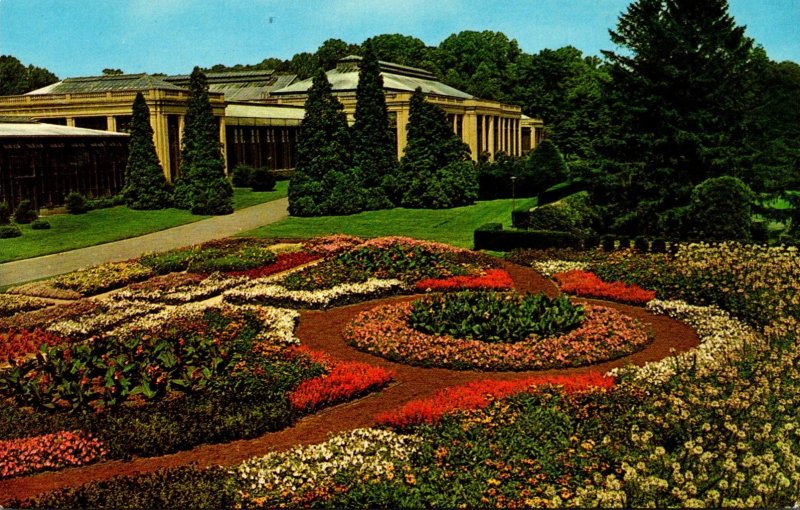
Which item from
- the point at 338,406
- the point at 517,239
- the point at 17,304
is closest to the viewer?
the point at 338,406

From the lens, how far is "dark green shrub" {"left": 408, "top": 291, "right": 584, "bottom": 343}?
1450 cm

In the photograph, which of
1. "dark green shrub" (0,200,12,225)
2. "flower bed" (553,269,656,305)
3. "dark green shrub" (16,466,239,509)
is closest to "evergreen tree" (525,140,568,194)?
"flower bed" (553,269,656,305)

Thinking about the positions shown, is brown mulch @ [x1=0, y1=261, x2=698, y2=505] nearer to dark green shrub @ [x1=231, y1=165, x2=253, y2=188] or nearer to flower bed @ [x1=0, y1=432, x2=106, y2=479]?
flower bed @ [x1=0, y1=432, x2=106, y2=479]

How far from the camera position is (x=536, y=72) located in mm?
24547

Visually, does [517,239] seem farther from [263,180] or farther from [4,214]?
[4,214]

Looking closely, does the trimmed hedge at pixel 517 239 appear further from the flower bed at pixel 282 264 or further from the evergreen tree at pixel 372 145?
the flower bed at pixel 282 264

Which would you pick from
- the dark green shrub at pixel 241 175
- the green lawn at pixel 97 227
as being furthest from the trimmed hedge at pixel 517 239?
the dark green shrub at pixel 241 175

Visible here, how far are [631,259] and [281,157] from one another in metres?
9.68

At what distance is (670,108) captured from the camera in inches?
816

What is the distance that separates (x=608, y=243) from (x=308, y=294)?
874 centimetres

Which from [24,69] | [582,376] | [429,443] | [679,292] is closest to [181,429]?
[429,443]

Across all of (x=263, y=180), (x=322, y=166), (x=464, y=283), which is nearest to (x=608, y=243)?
(x=464, y=283)

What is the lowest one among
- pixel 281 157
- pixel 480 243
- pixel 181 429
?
pixel 181 429

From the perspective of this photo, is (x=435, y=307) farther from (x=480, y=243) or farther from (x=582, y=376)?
(x=480, y=243)
